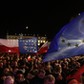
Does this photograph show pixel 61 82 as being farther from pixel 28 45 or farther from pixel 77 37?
pixel 28 45

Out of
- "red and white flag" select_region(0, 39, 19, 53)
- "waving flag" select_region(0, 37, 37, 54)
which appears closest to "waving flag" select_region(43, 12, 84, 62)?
"waving flag" select_region(0, 37, 37, 54)

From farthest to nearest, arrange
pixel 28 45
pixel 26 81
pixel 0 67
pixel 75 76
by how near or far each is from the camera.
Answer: pixel 28 45, pixel 0 67, pixel 26 81, pixel 75 76

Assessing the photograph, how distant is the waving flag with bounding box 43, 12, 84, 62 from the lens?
8961 millimetres

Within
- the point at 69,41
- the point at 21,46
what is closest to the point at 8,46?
the point at 21,46

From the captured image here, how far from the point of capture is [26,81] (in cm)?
1040

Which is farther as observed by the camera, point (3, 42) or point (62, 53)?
point (3, 42)

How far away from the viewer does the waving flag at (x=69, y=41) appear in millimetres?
8961

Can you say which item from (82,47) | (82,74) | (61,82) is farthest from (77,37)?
(61,82)

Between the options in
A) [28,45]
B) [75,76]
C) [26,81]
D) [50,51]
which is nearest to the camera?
[75,76]

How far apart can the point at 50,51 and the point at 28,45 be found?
9642mm

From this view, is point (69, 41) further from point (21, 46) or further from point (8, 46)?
point (8, 46)

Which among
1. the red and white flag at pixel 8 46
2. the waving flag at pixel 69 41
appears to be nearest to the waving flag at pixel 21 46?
the red and white flag at pixel 8 46

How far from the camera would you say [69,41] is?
9.30 metres

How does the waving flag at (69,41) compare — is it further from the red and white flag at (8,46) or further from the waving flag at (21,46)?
the red and white flag at (8,46)
